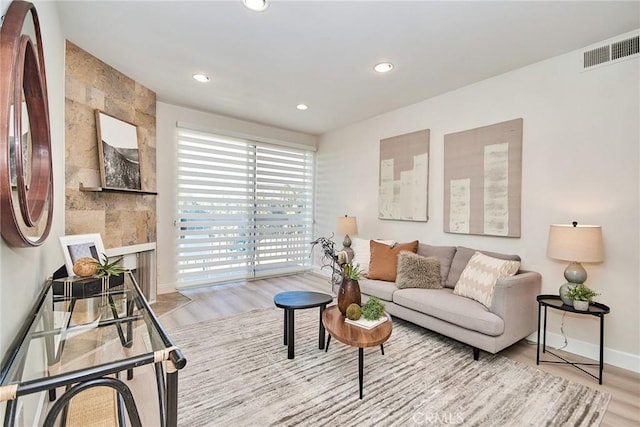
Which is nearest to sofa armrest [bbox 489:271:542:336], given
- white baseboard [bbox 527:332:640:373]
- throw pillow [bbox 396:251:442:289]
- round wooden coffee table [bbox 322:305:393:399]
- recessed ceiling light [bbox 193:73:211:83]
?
white baseboard [bbox 527:332:640:373]

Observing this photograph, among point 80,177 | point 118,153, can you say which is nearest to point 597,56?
point 118,153

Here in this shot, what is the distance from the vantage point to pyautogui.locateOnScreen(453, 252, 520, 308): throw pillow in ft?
8.63

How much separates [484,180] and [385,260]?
1445 millimetres

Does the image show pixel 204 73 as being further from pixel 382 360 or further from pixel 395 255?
pixel 382 360

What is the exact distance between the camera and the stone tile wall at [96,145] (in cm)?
274

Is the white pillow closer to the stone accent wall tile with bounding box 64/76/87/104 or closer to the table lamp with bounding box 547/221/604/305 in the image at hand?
the table lamp with bounding box 547/221/604/305

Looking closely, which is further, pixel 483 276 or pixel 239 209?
pixel 239 209

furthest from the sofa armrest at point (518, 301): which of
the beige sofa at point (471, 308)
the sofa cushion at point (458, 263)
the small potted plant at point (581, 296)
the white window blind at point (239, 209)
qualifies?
the white window blind at point (239, 209)

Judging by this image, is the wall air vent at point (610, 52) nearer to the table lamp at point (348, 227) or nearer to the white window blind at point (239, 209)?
the table lamp at point (348, 227)

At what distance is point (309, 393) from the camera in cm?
200

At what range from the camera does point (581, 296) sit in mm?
2311

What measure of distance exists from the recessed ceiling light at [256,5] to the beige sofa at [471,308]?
283 centimetres

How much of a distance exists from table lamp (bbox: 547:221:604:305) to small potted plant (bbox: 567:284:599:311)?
0.05 metres

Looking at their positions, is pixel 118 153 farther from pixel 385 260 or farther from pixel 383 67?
pixel 385 260
